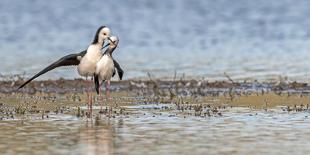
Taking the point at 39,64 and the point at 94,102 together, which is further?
the point at 39,64

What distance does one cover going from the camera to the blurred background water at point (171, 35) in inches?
1033

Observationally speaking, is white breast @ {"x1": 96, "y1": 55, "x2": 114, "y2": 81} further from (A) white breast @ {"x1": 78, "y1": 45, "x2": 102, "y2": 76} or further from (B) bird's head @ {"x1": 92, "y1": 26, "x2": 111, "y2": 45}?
(B) bird's head @ {"x1": 92, "y1": 26, "x2": 111, "y2": 45}

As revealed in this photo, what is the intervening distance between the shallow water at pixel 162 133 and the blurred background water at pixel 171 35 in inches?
317

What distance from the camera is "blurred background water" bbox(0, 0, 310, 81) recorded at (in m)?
26.2

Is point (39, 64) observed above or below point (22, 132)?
above

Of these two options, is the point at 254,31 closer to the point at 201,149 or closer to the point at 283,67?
the point at 283,67

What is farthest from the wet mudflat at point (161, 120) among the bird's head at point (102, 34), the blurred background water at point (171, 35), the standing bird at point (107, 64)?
the blurred background water at point (171, 35)

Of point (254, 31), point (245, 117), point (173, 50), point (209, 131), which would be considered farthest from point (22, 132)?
point (254, 31)

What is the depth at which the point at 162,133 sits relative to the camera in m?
14.0

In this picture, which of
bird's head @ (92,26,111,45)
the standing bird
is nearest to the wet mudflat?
the standing bird

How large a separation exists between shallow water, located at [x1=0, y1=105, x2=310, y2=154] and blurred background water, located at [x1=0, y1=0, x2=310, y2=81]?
26.4ft

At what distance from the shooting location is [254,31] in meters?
35.5

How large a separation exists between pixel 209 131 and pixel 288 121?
1.63 metres

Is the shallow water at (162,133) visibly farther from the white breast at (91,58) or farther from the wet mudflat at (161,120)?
the white breast at (91,58)
